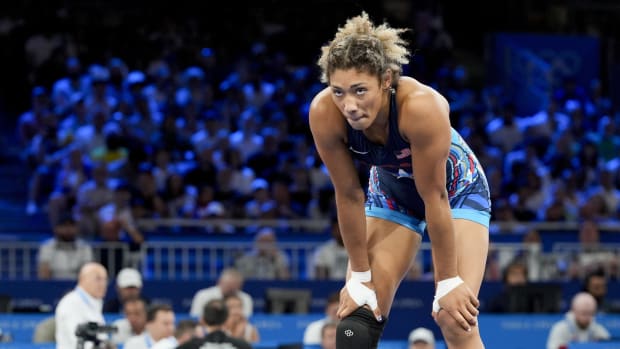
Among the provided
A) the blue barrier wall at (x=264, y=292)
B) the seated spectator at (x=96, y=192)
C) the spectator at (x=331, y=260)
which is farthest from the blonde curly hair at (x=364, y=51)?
the seated spectator at (x=96, y=192)

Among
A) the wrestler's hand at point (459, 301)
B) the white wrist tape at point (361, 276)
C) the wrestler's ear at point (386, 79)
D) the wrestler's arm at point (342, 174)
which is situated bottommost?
the wrestler's hand at point (459, 301)

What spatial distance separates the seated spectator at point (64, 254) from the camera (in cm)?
1239

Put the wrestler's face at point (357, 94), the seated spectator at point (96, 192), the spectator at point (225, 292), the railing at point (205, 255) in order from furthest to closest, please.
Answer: the seated spectator at point (96, 192), the railing at point (205, 255), the spectator at point (225, 292), the wrestler's face at point (357, 94)

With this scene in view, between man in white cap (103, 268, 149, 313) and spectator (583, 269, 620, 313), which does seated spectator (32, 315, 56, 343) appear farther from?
spectator (583, 269, 620, 313)

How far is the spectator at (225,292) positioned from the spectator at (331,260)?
4.09ft

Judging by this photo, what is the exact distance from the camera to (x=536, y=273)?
13.1 metres

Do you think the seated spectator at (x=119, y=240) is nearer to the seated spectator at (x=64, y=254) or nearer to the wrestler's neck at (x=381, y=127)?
the seated spectator at (x=64, y=254)

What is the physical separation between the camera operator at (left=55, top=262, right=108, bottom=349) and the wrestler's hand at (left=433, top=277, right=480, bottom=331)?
4.52 meters

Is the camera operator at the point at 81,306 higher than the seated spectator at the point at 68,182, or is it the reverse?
the seated spectator at the point at 68,182

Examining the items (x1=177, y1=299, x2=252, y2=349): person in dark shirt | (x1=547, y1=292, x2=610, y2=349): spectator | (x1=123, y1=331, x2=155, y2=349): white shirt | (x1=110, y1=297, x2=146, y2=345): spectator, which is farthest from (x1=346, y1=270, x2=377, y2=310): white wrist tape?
(x1=547, y1=292, x2=610, y2=349): spectator

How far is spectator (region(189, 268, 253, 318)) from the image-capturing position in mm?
11320

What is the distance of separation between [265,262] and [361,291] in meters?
7.49

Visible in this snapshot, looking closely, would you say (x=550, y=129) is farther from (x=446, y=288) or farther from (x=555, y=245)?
(x=446, y=288)

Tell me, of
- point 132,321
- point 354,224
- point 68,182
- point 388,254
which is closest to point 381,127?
point 354,224
